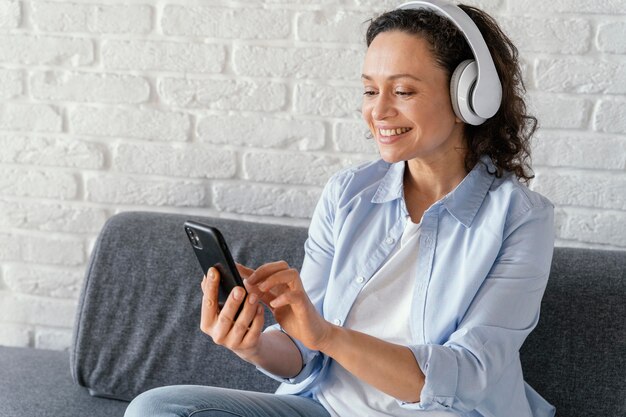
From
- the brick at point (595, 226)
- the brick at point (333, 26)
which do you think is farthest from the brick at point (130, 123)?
the brick at point (595, 226)

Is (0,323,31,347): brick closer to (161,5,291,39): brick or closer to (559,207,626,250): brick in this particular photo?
(161,5,291,39): brick

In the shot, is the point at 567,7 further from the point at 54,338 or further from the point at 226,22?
the point at 54,338

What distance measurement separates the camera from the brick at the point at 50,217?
2.05m

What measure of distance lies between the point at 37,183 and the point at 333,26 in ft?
2.62

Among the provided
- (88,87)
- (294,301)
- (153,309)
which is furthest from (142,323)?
(294,301)

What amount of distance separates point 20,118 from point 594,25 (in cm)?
129

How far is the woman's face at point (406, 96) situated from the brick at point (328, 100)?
1.39 feet

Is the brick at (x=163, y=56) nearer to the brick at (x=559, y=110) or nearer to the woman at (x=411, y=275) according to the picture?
the woman at (x=411, y=275)

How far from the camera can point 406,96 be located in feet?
4.61

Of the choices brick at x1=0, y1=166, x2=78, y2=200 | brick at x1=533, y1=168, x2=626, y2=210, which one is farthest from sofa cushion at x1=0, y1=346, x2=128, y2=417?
brick at x1=533, y1=168, x2=626, y2=210

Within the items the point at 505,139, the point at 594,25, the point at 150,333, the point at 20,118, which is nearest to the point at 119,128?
the point at 20,118

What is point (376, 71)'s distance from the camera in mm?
1417

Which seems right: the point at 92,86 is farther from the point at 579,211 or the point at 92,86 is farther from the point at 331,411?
the point at 579,211

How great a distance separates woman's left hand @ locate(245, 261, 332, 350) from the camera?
125cm
